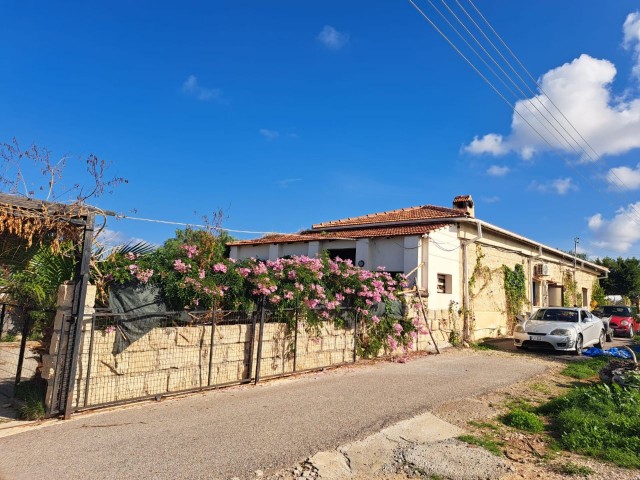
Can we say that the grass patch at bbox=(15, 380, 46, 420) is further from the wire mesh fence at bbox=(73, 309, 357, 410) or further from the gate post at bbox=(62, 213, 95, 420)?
the wire mesh fence at bbox=(73, 309, 357, 410)

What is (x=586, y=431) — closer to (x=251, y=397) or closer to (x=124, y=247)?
(x=251, y=397)

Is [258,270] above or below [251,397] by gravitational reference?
above

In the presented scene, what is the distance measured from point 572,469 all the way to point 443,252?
37.3 ft

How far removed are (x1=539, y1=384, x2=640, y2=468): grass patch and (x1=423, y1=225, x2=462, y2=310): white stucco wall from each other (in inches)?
293

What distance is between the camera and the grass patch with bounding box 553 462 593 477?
14.0ft

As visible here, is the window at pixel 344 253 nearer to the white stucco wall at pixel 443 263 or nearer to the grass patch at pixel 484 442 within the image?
the white stucco wall at pixel 443 263

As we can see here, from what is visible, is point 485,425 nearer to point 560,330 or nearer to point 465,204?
point 560,330

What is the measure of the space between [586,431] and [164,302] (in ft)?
21.3

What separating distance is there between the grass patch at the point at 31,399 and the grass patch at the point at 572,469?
6.47 meters

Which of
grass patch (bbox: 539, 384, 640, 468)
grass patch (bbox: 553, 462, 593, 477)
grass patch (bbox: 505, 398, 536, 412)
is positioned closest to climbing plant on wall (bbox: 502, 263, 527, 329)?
grass patch (bbox: 539, 384, 640, 468)

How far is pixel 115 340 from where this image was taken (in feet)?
21.3

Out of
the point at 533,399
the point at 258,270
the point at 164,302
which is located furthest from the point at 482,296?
the point at 164,302

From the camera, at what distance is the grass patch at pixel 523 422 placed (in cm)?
576

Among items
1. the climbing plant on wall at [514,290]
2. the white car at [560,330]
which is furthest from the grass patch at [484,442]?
the climbing plant on wall at [514,290]
